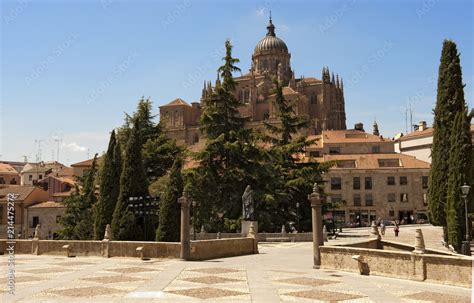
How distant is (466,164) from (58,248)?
70.6 feet

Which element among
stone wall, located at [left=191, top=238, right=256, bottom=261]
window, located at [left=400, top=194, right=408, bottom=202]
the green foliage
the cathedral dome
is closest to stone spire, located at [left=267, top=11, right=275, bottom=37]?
the cathedral dome

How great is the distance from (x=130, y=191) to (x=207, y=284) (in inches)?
475

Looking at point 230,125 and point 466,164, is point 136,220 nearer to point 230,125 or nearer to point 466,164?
point 230,125

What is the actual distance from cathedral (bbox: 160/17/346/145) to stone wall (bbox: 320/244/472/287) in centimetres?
9123

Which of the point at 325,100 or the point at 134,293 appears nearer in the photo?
the point at 134,293

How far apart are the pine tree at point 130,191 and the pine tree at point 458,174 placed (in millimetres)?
16142

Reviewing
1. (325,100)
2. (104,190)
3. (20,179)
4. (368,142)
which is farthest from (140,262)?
(325,100)

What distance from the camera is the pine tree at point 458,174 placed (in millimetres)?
25375

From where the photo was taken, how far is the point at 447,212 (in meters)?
26.2

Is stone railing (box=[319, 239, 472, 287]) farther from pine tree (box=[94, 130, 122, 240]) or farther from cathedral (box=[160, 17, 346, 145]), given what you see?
cathedral (box=[160, 17, 346, 145])

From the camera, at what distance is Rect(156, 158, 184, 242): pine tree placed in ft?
74.5

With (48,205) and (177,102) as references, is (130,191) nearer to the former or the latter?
(48,205)

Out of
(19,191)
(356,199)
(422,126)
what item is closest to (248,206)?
(356,199)

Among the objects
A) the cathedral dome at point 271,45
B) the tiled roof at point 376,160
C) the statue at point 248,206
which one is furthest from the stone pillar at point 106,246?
the cathedral dome at point 271,45
